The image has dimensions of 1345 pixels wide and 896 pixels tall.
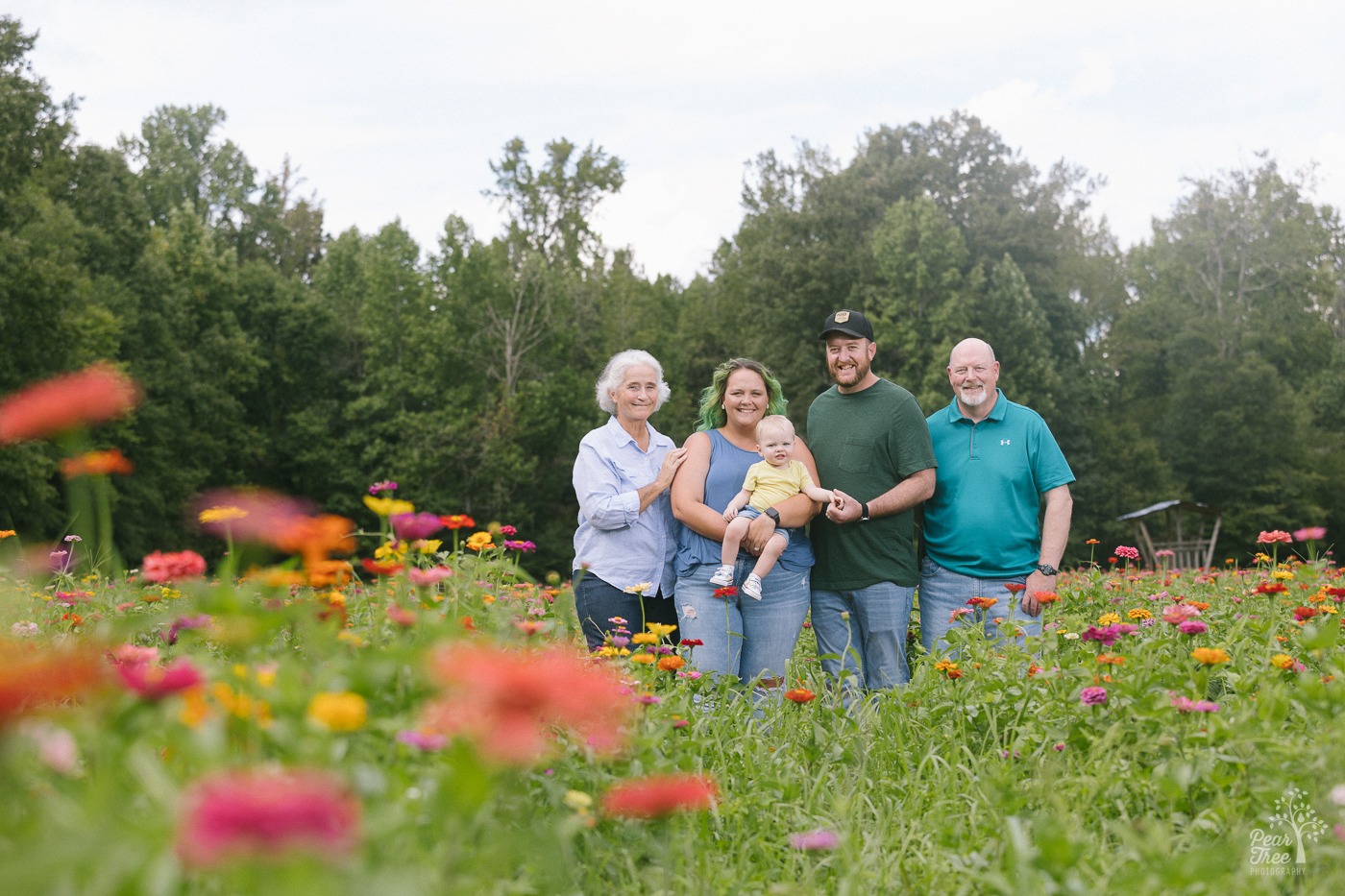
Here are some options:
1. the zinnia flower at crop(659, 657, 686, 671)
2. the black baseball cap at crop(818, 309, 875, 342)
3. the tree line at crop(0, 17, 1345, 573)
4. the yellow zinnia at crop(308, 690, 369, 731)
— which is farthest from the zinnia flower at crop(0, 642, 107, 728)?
the tree line at crop(0, 17, 1345, 573)

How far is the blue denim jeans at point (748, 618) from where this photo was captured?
14.4 feet

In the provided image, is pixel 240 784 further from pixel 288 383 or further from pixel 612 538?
pixel 288 383

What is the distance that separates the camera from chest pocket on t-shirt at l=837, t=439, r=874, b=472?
469 cm

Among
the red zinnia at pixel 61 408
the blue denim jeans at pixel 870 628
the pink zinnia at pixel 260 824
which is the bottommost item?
the blue denim jeans at pixel 870 628

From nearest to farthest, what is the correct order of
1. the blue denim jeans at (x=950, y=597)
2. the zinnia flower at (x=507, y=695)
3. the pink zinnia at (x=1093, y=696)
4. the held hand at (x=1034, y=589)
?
the zinnia flower at (x=507, y=695) → the pink zinnia at (x=1093, y=696) → the held hand at (x=1034, y=589) → the blue denim jeans at (x=950, y=597)

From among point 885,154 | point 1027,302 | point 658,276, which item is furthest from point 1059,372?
point 658,276

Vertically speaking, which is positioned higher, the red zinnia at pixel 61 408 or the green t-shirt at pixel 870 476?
the red zinnia at pixel 61 408

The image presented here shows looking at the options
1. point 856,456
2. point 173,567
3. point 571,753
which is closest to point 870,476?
point 856,456

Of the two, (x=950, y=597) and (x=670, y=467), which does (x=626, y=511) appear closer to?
(x=670, y=467)

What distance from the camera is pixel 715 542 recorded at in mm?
4469

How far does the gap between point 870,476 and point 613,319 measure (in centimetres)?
2821

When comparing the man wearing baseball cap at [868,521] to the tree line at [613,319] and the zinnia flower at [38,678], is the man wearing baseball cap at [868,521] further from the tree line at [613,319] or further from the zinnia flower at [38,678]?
the tree line at [613,319]

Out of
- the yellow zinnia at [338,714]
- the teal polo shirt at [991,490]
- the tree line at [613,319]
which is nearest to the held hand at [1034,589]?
the teal polo shirt at [991,490]

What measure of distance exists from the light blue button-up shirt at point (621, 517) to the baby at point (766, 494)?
307 mm
